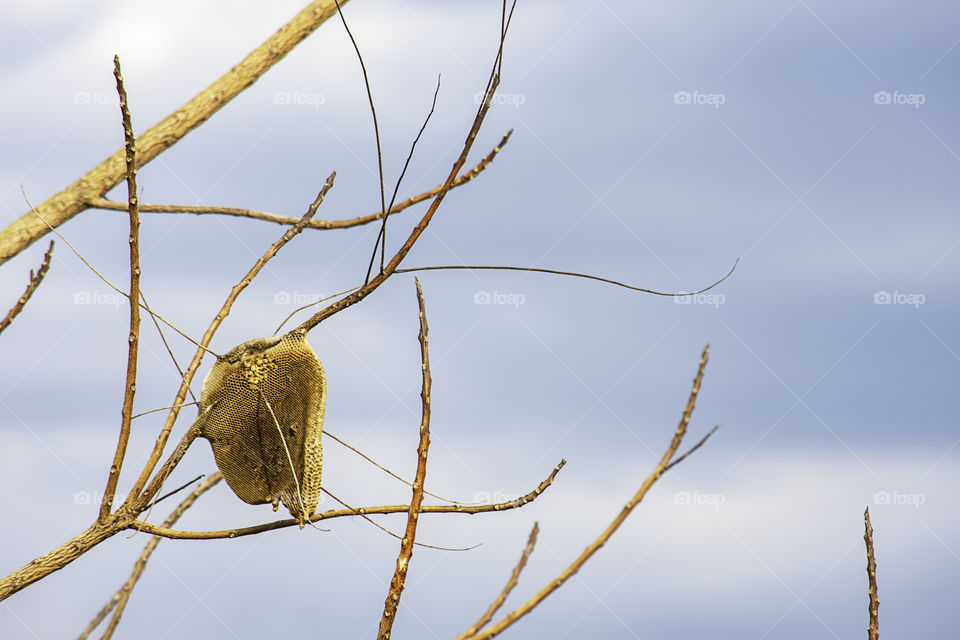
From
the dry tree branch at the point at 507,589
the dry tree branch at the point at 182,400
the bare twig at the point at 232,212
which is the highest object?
the bare twig at the point at 232,212

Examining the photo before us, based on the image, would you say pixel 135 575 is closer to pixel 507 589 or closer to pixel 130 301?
pixel 130 301

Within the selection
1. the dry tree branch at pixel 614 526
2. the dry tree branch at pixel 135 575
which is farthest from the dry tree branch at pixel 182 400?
the dry tree branch at pixel 614 526

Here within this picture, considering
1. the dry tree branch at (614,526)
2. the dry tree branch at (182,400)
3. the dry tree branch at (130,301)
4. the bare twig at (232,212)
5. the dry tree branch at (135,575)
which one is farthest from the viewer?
the bare twig at (232,212)

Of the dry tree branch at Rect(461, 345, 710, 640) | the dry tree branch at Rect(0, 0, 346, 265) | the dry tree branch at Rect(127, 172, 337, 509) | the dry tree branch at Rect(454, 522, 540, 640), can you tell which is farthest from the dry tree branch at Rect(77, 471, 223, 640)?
the dry tree branch at Rect(0, 0, 346, 265)

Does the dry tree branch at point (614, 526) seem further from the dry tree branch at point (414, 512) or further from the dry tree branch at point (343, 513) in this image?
the dry tree branch at point (343, 513)

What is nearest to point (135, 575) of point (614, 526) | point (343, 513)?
point (343, 513)

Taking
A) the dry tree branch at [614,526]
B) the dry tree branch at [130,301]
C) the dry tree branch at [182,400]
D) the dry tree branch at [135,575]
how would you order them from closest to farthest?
the dry tree branch at [614,526] → the dry tree branch at [130,301] → the dry tree branch at [182,400] → the dry tree branch at [135,575]

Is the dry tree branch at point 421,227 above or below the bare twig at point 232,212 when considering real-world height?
below
